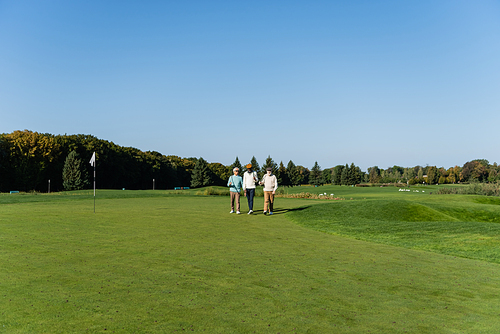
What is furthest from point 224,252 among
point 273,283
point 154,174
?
point 154,174

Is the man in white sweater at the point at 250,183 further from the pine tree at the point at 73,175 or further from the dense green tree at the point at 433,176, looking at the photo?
the dense green tree at the point at 433,176

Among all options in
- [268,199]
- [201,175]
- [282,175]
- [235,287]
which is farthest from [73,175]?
[235,287]

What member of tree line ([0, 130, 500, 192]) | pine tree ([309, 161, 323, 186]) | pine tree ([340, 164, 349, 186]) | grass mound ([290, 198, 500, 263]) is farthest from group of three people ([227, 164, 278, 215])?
pine tree ([309, 161, 323, 186])

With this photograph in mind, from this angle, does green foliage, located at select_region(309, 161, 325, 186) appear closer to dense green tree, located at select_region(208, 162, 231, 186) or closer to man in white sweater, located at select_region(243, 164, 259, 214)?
dense green tree, located at select_region(208, 162, 231, 186)

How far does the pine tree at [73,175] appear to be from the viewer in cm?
7388

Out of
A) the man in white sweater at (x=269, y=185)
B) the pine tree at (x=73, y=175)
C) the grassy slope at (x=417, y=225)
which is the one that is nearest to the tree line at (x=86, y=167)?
the pine tree at (x=73, y=175)

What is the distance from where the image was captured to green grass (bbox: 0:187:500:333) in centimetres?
409

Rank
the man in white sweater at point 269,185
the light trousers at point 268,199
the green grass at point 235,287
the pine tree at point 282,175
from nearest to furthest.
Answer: the green grass at point 235,287, the man in white sweater at point 269,185, the light trousers at point 268,199, the pine tree at point 282,175

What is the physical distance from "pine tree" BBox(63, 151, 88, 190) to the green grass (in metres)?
70.5

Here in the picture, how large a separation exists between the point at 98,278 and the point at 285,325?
340cm

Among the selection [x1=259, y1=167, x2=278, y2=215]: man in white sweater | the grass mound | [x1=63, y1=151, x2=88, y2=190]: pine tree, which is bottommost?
the grass mound

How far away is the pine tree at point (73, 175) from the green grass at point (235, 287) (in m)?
70.5

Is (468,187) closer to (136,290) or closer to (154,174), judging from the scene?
(136,290)

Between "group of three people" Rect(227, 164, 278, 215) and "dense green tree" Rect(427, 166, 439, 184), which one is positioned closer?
"group of three people" Rect(227, 164, 278, 215)
